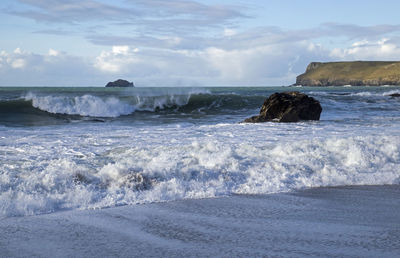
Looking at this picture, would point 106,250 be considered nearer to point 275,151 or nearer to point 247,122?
point 275,151

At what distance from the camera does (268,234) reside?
3.62m

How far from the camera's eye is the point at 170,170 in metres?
5.80

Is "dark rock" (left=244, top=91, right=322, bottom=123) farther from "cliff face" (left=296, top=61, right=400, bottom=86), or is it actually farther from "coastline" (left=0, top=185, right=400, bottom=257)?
"cliff face" (left=296, top=61, right=400, bottom=86)

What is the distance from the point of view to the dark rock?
14383 millimetres

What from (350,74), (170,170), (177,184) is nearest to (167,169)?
(170,170)

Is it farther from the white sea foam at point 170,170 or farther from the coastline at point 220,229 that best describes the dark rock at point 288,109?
the coastline at point 220,229

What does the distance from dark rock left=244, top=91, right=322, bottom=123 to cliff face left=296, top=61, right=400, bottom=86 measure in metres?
143

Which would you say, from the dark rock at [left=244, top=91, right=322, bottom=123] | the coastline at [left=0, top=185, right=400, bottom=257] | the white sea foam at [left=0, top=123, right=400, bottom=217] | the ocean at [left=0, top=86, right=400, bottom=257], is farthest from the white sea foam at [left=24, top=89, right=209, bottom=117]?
the coastline at [left=0, top=185, right=400, bottom=257]

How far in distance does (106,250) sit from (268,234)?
1.31 metres

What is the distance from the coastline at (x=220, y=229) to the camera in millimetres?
3230

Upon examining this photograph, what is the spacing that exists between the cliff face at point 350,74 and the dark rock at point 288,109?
143 m

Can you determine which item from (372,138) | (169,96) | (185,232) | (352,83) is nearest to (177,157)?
(185,232)

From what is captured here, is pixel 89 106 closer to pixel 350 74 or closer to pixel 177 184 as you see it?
pixel 177 184

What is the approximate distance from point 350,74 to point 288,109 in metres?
162
